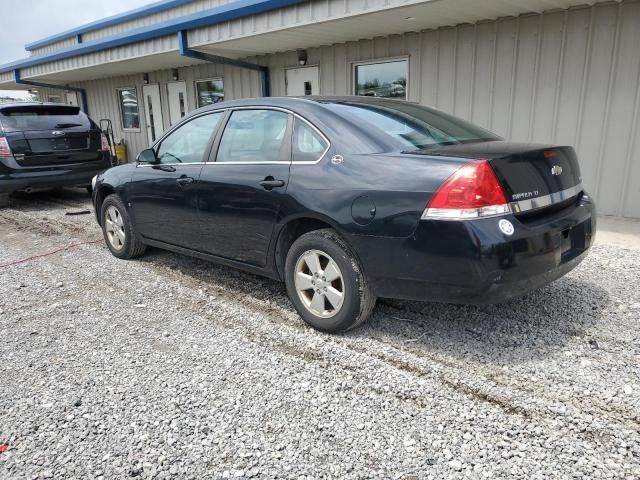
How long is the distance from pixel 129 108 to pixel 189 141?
11.1 metres

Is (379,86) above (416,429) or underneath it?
above

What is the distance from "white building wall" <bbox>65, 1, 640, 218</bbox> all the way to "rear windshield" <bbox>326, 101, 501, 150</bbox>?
11.0ft

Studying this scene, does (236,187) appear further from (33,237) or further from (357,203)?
(33,237)

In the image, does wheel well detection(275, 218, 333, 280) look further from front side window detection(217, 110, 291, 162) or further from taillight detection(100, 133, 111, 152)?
taillight detection(100, 133, 111, 152)

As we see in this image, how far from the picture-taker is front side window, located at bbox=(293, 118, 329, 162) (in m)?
3.35

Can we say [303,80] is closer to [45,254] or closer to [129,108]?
[45,254]

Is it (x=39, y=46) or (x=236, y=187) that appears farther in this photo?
(x=39, y=46)

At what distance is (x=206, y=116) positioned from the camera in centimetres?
431

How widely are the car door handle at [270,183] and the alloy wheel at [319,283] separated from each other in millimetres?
519

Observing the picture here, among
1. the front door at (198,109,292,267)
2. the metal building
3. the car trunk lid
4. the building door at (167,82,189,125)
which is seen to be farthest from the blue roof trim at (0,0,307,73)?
the car trunk lid

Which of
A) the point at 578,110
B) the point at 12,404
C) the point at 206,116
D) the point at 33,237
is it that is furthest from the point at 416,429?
the point at 33,237

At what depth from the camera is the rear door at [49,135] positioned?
26.2 feet

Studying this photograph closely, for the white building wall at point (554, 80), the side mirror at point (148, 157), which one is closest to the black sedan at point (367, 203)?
the side mirror at point (148, 157)

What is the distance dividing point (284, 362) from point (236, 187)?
4.60 ft
